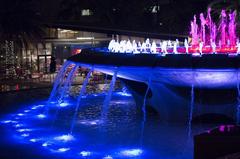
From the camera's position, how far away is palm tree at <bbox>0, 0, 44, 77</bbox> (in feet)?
112

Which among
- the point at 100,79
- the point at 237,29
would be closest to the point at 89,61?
the point at 237,29

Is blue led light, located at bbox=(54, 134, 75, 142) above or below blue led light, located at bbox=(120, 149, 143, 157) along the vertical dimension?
above

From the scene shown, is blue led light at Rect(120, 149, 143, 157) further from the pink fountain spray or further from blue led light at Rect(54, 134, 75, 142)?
the pink fountain spray

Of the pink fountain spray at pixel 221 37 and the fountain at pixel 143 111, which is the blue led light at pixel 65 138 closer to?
the fountain at pixel 143 111

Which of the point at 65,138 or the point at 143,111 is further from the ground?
the point at 143,111

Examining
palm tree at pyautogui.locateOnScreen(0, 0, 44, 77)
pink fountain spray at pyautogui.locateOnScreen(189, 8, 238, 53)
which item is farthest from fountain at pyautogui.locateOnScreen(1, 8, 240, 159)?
palm tree at pyautogui.locateOnScreen(0, 0, 44, 77)

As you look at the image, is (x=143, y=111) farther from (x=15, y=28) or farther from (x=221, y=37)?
(x=15, y=28)

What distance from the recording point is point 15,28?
34.0 meters

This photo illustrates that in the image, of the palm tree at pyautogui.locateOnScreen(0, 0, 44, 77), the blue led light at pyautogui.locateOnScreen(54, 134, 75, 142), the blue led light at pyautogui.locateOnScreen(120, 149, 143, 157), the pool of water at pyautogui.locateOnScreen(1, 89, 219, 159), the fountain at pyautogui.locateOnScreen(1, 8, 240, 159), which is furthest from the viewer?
the palm tree at pyautogui.locateOnScreen(0, 0, 44, 77)

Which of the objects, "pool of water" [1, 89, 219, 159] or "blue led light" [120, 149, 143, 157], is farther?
"pool of water" [1, 89, 219, 159]

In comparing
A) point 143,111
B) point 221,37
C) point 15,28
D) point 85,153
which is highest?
point 15,28

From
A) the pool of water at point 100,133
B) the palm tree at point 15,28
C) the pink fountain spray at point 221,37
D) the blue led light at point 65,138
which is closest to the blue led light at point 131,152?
the pool of water at point 100,133

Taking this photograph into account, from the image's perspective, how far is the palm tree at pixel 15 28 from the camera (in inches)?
1341

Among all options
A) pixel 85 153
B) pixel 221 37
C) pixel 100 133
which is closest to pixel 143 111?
pixel 100 133
